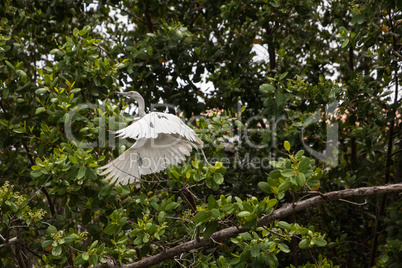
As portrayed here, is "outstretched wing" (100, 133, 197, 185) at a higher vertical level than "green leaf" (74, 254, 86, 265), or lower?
higher

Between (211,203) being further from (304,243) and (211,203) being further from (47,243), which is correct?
(47,243)

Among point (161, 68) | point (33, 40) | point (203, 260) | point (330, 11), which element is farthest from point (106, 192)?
point (330, 11)

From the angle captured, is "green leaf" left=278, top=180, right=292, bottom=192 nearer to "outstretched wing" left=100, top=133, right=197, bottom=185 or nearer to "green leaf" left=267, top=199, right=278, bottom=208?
"green leaf" left=267, top=199, right=278, bottom=208

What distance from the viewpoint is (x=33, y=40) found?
18.0 feet

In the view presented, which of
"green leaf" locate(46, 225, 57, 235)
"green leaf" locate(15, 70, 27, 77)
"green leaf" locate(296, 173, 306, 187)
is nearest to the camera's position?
"green leaf" locate(296, 173, 306, 187)

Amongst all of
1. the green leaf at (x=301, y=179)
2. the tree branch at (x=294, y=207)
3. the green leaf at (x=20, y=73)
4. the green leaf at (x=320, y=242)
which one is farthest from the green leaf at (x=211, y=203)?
the green leaf at (x=20, y=73)

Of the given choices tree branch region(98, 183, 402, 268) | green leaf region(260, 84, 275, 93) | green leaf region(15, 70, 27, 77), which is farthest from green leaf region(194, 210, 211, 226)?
green leaf region(15, 70, 27, 77)

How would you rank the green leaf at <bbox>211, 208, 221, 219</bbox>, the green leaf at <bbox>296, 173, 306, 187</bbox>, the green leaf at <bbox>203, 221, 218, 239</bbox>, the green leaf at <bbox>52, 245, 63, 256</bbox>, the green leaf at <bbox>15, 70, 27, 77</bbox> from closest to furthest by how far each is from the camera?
the green leaf at <bbox>296, 173, 306, 187</bbox>
the green leaf at <bbox>211, 208, 221, 219</bbox>
the green leaf at <bbox>203, 221, 218, 239</bbox>
the green leaf at <bbox>52, 245, 63, 256</bbox>
the green leaf at <bbox>15, 70, 27, 77</bbox>

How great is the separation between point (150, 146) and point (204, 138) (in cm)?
45

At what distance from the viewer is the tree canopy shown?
3.24 m

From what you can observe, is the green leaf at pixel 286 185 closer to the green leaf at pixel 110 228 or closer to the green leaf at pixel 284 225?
the green leaf at pixel 284 225

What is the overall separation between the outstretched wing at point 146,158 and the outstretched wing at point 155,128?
0.14 meters

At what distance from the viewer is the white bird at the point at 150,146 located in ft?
10.4

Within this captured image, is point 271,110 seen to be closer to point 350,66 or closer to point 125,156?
point 125,156
